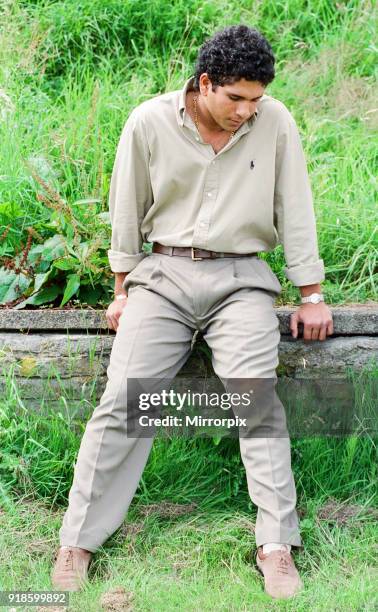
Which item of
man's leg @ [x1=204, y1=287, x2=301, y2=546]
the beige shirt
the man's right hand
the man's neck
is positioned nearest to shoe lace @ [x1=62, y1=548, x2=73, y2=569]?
man's leg @ [x1=204, y1=287, x2=301, y2=546]

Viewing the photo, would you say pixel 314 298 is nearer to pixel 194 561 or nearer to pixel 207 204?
pixel 207 204

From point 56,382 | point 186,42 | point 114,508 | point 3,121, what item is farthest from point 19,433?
point 186,42

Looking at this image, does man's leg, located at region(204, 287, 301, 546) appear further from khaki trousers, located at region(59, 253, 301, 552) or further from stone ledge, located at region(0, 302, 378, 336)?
stone ledge, located at region(0, 302, 378, 336)

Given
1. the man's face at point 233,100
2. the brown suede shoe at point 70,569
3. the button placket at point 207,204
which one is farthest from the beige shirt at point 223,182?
the brown suede shoe at point 70,569

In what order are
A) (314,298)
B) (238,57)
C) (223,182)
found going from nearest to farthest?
1. (238,57)
2. (223,182)
3. (314,298)

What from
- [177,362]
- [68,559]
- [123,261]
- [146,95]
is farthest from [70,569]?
[146,95]

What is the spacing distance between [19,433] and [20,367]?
0.29m

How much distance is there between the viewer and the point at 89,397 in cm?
395

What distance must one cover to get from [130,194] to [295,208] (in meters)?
0.67

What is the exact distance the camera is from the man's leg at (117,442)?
3385mm

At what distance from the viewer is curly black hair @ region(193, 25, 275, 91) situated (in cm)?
332

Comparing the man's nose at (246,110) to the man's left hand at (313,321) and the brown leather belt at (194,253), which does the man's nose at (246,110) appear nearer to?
the brown leather belt at (194,253)

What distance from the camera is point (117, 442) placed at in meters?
3.41

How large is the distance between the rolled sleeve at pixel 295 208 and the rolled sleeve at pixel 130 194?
54 cm
